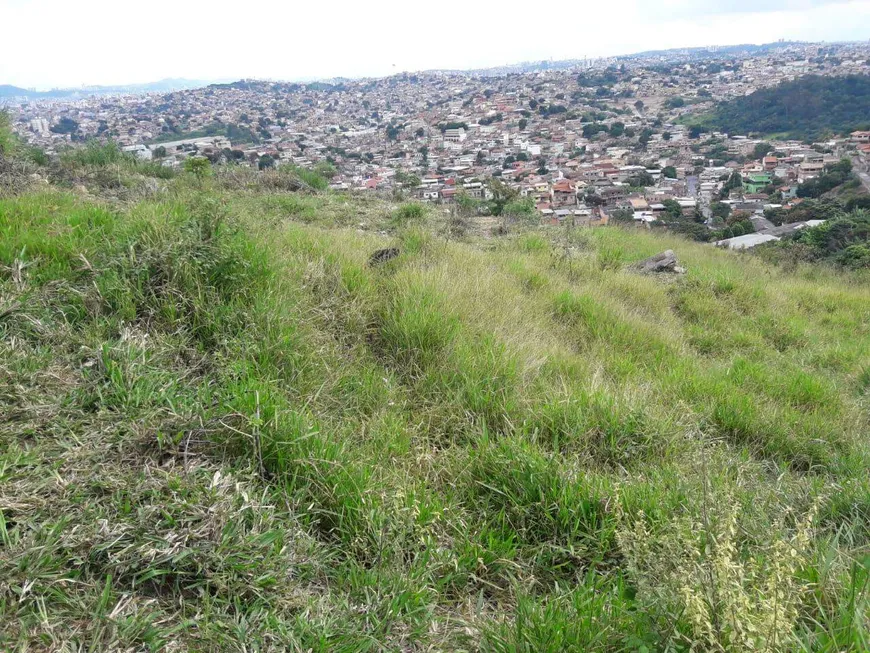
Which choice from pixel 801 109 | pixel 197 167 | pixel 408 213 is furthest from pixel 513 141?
pixel 408 213

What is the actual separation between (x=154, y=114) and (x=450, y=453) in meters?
45.0

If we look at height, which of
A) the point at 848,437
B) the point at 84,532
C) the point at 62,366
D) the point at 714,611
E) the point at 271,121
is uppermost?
the point at 271,121

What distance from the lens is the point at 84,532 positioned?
1566 mm

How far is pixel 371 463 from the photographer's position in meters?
2.23

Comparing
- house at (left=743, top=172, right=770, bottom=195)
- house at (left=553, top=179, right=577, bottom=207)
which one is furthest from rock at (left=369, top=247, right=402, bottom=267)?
house at (left=743, top=172, right=770, bottom=195)

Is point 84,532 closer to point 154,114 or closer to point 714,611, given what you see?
point 714,611

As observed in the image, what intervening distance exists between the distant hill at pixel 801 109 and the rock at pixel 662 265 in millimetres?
36378

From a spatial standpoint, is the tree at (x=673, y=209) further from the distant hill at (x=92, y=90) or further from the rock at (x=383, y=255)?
the distant hill at (x=92, y=90)

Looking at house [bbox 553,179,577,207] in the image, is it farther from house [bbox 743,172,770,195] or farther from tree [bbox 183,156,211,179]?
tree [bbox 183,156,211,179]

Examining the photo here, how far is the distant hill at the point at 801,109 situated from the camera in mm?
37306

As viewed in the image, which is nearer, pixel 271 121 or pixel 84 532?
pixel 84 532

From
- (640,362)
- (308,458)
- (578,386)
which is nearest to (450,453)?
(308,458)

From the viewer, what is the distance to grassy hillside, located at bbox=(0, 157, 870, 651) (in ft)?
4.83

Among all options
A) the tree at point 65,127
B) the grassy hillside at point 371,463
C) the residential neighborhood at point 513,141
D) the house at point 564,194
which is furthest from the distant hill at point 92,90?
the grassy hillside at point 371,463
